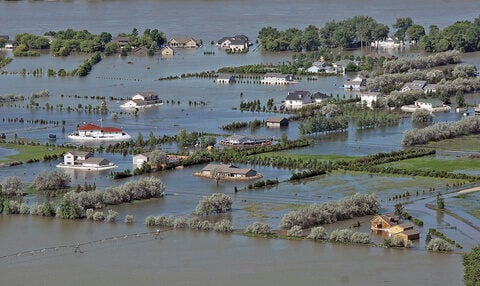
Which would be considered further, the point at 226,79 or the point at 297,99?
the point at 226,79

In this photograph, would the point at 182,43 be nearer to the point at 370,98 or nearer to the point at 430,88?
the point at 430,88

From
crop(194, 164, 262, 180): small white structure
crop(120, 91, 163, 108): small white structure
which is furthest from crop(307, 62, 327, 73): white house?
crop(194, 164, 262, 180): small white structure

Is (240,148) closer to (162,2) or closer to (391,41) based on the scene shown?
(391,41)

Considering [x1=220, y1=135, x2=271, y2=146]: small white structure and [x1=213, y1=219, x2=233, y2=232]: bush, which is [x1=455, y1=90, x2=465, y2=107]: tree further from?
[x1=213, y1=219, x2=233, y2=232]: bush

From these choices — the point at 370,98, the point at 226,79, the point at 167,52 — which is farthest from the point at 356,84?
the point at 167,52

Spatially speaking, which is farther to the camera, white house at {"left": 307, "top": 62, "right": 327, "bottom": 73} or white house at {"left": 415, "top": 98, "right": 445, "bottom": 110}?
white house at {"left": 307, "top": 62, "right": 327, "bottom": 73}

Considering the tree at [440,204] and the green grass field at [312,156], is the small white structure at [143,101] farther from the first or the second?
the tree at [440,204]

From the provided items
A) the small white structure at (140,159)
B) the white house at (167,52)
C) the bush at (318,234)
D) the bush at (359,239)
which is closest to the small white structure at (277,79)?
the white house at (167,52)
